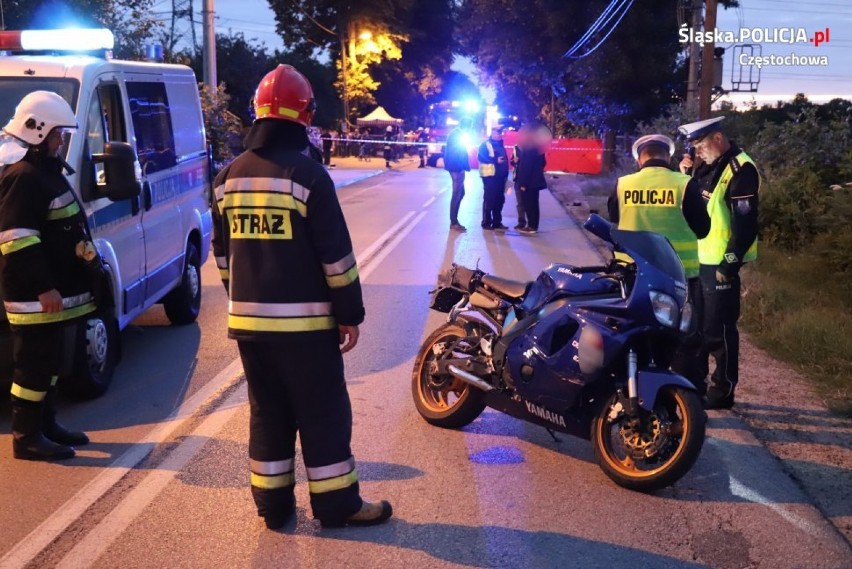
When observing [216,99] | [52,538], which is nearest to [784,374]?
[52,538]

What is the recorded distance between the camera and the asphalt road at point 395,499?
13.1 ft

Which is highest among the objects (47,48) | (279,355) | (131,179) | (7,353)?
(47,48)

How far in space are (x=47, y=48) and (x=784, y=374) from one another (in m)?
6.23

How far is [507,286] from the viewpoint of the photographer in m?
5.36

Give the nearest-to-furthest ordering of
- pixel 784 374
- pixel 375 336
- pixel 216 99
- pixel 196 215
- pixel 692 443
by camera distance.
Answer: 1. pixel 692 443
2. pixel 784 374
3. pixel 375 336
4. pixel 196 215
5. pixel 216 99

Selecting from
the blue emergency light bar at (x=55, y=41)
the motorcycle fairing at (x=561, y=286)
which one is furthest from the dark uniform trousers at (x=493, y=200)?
the motorcycle fairing at (x=561, y=286)

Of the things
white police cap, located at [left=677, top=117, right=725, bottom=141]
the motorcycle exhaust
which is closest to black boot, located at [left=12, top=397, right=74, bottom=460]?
the motorcycle exhaust

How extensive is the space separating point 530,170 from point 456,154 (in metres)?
1.41

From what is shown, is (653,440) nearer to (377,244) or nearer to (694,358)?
(694,358)

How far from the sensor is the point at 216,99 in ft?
65.0

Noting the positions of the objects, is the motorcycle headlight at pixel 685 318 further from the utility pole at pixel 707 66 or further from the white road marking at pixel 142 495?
the utility pole at pixel 707 66

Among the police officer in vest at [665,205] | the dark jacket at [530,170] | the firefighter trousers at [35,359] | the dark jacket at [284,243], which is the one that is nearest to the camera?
the dark jacket at [284,243]

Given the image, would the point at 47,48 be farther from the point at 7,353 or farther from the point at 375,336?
the point at 375,336

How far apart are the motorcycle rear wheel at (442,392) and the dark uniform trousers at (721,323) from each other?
5.35 ft
